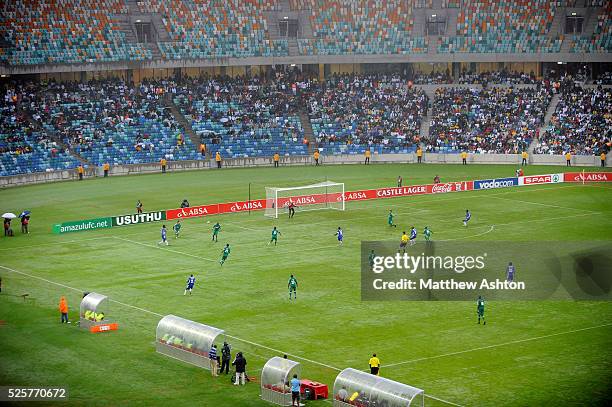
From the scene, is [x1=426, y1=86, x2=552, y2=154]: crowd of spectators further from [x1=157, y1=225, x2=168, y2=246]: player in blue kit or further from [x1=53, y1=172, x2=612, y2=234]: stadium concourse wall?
[x1=157, y1=225, x2=168, y2=246]: player in blue kit

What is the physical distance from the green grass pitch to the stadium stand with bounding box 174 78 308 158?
2350cm

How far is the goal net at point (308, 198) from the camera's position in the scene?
76312 mm

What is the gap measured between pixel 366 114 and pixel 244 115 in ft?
46.2

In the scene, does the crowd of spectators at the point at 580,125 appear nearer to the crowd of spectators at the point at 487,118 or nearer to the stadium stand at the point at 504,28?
the crowd of spectators at the point at 487,118

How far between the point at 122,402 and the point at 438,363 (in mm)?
12994

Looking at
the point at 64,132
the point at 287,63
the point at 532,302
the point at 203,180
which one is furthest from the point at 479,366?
the point at 287,63

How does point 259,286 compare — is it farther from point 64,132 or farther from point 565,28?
point 565,28

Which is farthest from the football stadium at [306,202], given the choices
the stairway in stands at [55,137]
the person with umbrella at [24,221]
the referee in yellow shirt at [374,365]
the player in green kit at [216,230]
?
the person with umbrella at [24,221]

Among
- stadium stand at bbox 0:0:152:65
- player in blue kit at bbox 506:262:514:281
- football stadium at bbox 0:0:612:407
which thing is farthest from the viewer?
stadium stand at bbox 0:0:152:65

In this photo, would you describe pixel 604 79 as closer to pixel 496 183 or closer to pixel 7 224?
pixel 496 183

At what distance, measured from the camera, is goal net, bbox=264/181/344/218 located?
76.3m

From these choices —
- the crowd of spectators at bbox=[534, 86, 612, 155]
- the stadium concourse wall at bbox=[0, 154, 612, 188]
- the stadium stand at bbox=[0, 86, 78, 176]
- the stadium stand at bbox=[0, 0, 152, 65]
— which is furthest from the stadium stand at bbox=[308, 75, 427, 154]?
the stadium stand at bbox=[0, 86, 78, 176]

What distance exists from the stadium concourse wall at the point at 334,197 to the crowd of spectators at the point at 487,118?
1284 cm

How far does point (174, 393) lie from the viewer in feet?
119
